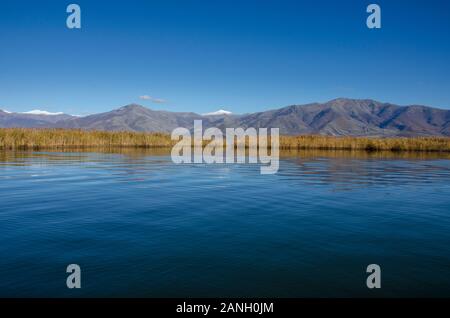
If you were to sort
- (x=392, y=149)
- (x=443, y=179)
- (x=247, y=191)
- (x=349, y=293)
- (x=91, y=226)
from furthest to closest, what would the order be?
(x=392, y=149), (x=443, y=179), (x=247, y=191), (x=91, y=226), (x=349, y=293)

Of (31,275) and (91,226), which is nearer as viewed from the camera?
(31,275)

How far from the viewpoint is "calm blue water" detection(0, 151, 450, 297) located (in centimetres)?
717

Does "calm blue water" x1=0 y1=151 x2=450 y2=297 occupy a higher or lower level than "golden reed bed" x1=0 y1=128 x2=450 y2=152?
lower

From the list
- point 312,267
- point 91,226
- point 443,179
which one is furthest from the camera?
point 443,179

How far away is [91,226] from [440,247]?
10.0 metres

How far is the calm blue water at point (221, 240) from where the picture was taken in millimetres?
7172

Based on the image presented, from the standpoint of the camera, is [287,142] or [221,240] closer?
[221,240]

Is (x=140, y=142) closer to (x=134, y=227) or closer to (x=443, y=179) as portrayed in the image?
(x=443, y=179)

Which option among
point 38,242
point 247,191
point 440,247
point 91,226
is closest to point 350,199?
point 247,191

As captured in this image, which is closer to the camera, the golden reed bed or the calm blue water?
the calm blue water

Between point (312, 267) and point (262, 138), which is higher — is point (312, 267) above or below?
below

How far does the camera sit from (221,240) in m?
10.0

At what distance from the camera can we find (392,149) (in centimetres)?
6794

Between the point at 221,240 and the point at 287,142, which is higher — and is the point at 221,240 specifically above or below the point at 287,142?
below
